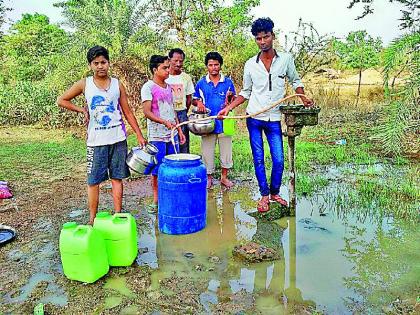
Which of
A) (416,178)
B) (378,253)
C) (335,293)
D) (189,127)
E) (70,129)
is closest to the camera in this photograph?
(335,293)

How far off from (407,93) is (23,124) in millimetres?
9850

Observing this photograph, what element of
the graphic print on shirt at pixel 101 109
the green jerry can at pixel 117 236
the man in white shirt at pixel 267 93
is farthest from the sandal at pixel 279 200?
the graphic print on shirt at pixel 101 109

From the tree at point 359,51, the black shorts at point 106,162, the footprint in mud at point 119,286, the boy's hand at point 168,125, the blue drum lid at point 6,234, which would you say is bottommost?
the footprint in mud at point 119,286

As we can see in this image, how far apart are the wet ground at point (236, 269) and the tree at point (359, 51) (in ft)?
49.8

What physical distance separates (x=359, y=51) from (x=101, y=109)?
18049 mm

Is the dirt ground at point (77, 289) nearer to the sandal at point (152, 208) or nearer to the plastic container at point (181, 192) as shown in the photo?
the sandal at point (152, 208)

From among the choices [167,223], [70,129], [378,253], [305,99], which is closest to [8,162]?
[70,129]

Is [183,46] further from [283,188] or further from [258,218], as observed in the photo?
[258,218]

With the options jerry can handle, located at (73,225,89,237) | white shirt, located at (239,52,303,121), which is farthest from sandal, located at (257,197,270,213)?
jerry can handle, located at (73,225,89,237)

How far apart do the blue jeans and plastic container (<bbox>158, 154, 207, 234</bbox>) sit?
0.76 metres

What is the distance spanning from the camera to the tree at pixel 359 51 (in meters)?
19.0

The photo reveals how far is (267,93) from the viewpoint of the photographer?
4395mm

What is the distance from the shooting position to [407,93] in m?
5.54

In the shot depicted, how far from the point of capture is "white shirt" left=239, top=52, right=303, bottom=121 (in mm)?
4348
